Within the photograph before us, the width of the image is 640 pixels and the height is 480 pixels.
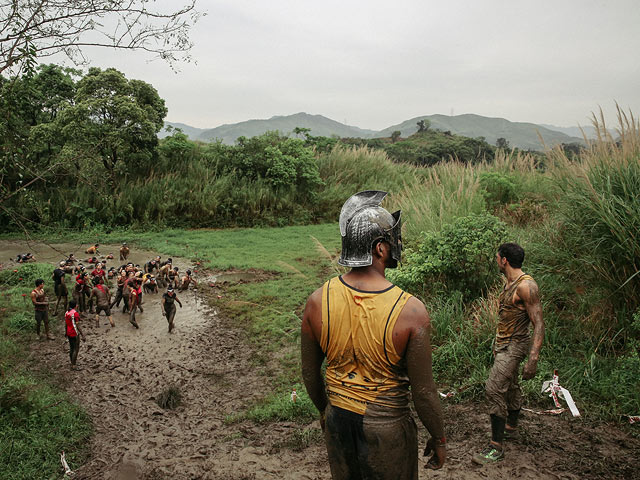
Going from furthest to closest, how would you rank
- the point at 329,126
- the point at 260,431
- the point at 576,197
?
the point at 329,126
the point at 576,197
the point at 260,431

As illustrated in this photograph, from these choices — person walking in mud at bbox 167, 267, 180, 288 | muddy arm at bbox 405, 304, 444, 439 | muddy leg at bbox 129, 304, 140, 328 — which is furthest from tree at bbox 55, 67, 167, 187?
muddy arm at bbox 405, 304, 444, 439

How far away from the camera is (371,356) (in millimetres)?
1792

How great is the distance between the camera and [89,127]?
1402 cm

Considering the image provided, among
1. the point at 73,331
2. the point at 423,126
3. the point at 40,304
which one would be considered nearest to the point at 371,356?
the point at 73,331

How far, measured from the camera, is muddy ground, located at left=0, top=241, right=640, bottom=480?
342 cm

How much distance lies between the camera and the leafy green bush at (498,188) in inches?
354

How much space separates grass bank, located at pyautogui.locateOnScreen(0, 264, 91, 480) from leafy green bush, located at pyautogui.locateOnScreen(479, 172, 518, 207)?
27.1 feet

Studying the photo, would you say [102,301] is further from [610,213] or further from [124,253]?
[610,213]

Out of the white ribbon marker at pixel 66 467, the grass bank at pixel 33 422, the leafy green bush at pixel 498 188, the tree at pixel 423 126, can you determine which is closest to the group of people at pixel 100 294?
the grass bank at pixel 33 422

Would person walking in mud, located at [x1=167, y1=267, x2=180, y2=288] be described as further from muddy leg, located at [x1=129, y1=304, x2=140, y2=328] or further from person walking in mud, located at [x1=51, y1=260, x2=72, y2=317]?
person walking in mud, located at [x1=51, y1=260, x2=72, y2=317]

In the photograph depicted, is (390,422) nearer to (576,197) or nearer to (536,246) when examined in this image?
(576,197)

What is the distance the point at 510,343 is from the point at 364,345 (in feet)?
7.39

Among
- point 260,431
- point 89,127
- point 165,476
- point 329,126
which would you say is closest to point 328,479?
point 260,431

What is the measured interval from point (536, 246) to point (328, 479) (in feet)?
13.6
